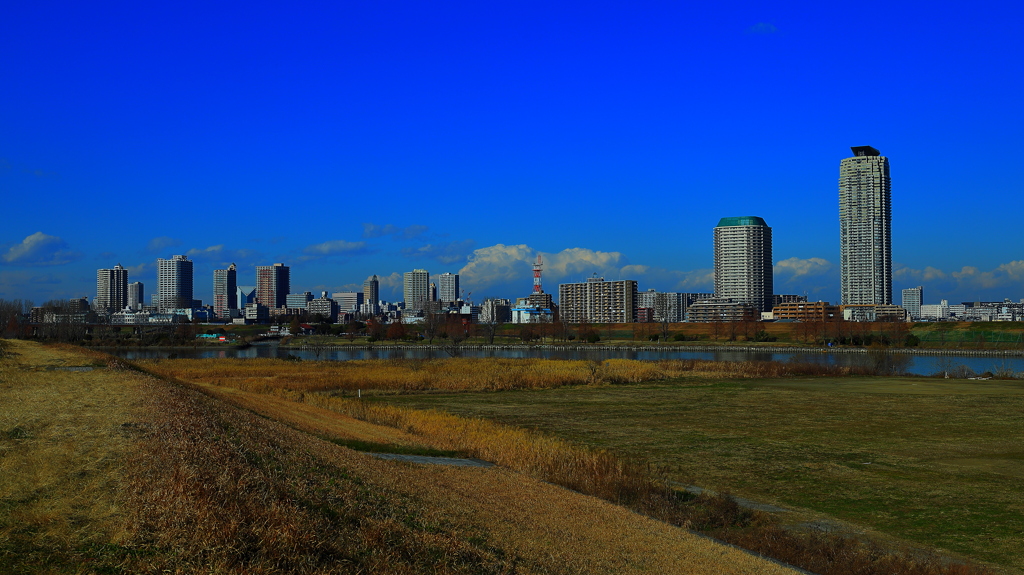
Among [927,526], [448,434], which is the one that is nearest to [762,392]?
[448,434]

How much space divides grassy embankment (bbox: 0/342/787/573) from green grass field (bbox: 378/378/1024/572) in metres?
6.04

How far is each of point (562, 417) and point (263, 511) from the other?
26992mm

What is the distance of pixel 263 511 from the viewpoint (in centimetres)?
808

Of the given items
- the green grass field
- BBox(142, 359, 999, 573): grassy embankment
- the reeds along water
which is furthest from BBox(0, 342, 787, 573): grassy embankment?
the reeds along water

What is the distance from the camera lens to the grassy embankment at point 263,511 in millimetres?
6968

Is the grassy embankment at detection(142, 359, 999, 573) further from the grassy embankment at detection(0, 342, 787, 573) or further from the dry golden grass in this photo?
the grassy embankment at detection(0, 342, 787, 573)

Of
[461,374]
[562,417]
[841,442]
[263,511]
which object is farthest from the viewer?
[461,374]

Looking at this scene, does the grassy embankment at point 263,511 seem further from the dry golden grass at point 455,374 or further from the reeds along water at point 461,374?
the reeds along water at point 461,374

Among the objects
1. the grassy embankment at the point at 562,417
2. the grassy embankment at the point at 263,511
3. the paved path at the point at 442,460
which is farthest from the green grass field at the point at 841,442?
the grassy embankment at the point at 263,511

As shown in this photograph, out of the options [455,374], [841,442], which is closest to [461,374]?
[455,374]

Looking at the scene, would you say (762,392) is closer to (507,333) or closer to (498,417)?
(498,417)

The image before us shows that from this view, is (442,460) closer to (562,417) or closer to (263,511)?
(263,511)

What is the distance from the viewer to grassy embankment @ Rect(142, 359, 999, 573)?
44.3 ft

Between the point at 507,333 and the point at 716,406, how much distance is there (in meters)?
150
